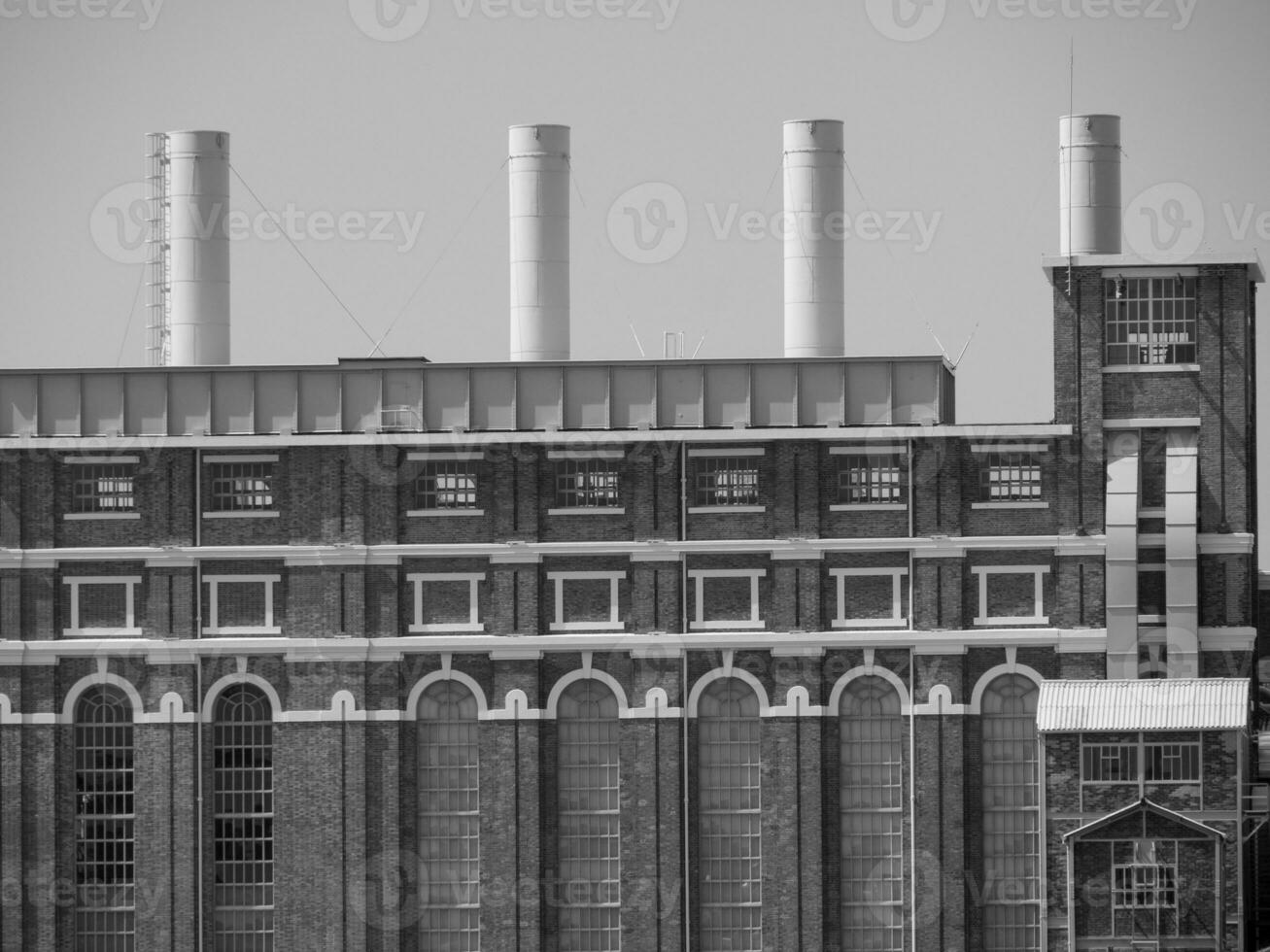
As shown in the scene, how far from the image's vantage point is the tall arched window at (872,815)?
8544 cm

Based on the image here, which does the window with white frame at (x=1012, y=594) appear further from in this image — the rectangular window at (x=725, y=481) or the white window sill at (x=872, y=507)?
the rectangular window at (x=725, y=481)

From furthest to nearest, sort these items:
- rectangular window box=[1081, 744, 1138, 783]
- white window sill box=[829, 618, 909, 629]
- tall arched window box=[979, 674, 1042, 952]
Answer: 1. white window sill box=[829, 618, 909, 629]
2. tall arched window box=[979, 674, 1042, 952]
3. rectangular window box=[1081, 744, 1138, 783]

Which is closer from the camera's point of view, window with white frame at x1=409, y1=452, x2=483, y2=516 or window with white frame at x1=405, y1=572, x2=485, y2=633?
window with white frame at x1=405, y1=572, x2=485, y2=633

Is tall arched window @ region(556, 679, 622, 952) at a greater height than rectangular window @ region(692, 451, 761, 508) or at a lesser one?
lesser

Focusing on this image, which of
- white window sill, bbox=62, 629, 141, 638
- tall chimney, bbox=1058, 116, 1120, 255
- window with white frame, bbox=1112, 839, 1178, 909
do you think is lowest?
window with white frame, bbox=1112, 839, 1178, 909

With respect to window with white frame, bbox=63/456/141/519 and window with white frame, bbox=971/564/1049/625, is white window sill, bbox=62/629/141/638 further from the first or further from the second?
window with white frame, bbox=971/564/1049/625

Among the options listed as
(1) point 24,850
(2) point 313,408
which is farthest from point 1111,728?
(1) point 24,850

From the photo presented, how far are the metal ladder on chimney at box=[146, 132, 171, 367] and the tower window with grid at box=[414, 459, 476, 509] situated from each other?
712 inches

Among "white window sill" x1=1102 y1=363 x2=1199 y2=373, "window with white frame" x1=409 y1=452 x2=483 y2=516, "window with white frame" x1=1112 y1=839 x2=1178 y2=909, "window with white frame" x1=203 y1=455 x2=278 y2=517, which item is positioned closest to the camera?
"window with white frame" x1=1112 y1=839 x2=1178 y2=909

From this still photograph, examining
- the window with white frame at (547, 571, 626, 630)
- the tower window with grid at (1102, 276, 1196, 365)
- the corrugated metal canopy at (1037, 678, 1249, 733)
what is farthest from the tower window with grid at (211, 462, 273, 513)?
the tower window with grid at (1102, 276, 1196, 365)

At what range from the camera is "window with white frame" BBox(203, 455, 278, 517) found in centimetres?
8775

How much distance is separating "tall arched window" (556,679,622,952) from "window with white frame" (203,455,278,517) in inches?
422

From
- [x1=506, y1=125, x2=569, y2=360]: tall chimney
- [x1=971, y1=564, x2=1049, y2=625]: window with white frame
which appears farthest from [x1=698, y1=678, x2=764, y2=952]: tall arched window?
[x1=506, y1=125, x2=569, y2=360]: tall chimney

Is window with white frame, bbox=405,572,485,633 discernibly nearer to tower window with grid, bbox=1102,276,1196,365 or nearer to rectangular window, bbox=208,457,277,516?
rectangular window, bbox=208,457,277,516
